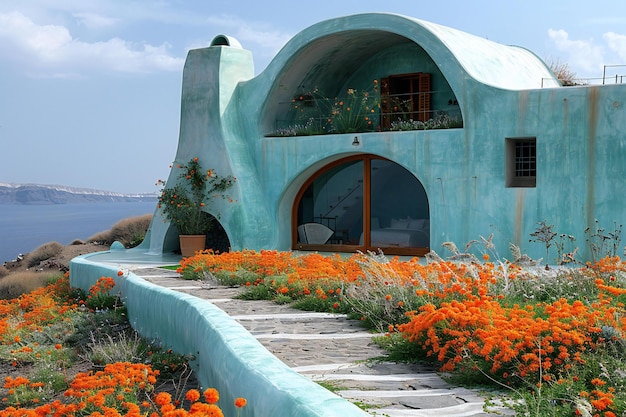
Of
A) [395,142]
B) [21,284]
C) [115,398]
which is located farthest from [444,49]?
[21,284]

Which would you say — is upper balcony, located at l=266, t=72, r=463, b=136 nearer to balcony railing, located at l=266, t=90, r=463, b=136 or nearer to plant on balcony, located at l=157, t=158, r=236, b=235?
balcony railing, located at l=266, t=90, r=463, b=136

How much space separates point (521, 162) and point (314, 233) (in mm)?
5369

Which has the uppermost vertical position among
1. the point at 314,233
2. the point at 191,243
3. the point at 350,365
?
the point at 314,233

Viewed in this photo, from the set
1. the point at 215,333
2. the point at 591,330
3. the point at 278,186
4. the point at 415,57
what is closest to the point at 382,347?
the point at 215,333

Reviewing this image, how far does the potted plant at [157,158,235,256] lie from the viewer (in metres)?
18.6

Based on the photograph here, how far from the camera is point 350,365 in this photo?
7035mm

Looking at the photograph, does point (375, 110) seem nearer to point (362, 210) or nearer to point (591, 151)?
point (362, 210)

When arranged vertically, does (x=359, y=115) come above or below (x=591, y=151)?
above

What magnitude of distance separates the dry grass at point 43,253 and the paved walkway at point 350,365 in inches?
771

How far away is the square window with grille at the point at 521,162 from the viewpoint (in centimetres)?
1515

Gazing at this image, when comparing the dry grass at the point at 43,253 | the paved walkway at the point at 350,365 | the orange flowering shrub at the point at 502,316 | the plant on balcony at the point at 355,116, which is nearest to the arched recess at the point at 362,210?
the plant on balcony at the point at 355,116

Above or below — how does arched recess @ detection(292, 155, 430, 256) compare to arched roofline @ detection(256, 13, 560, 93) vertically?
below

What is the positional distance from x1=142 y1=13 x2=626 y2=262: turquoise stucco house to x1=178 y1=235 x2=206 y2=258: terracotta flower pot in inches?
27.7

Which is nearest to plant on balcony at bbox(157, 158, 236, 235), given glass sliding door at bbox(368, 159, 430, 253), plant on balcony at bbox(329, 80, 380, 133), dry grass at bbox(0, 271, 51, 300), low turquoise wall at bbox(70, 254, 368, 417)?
plant on balcony at bbox(329, 80, 380, 133)
